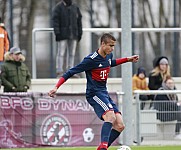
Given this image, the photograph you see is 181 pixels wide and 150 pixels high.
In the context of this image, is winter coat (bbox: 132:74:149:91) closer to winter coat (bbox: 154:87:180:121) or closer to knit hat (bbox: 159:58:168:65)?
knit hat (bbox: 159:58:168:65)

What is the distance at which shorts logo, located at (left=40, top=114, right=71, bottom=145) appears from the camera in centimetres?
2066

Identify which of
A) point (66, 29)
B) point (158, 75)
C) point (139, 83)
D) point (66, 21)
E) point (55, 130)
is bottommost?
point (55, 130)

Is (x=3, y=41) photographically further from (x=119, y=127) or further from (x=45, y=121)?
(x=119, y=127)

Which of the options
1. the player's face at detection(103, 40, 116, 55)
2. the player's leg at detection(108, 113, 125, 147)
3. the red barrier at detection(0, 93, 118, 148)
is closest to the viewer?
the player's face at detection(103, 40, 116, 55)

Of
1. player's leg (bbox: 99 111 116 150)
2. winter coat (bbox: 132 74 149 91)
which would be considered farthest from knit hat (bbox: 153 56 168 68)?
player's leg (bbox: 99 111 116 150)

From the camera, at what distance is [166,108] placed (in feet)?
70.5

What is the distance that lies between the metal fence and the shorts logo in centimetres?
154

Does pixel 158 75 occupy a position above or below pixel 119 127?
above

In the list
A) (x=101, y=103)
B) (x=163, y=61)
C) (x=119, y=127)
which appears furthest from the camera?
(x=163, y=61)

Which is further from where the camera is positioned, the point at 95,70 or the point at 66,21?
the point at 66,21

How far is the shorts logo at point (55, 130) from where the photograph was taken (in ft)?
67.8

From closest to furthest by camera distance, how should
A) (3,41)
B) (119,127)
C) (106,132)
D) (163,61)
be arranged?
(106,132)
(119,127)
(163,61)
(3,41)

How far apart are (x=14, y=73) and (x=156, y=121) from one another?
333 cm

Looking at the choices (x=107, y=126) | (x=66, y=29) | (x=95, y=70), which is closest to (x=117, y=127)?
(x=107, y=126)
